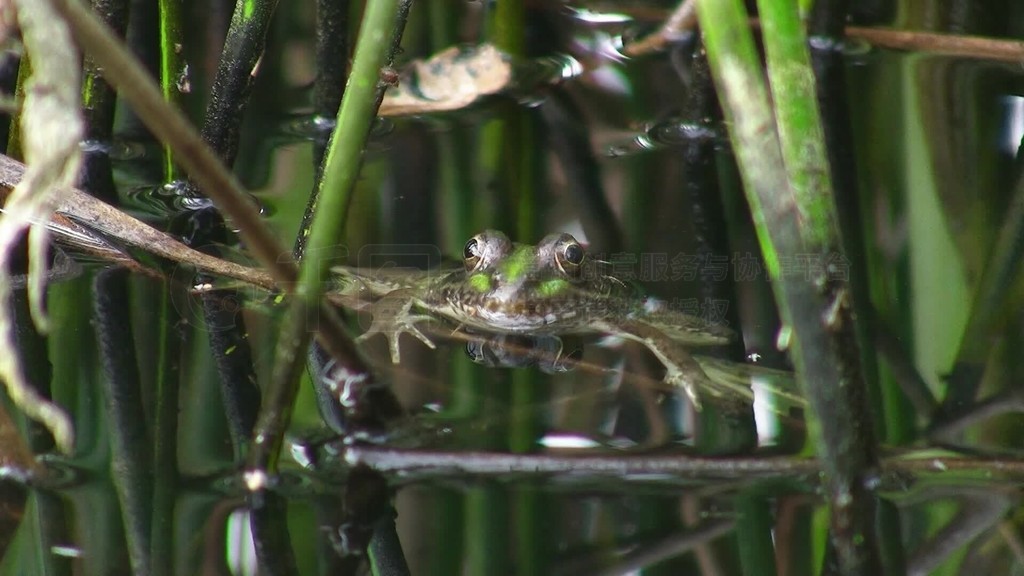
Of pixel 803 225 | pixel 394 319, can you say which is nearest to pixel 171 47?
pixel 394 319

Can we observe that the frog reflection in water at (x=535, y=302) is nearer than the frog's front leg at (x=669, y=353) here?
No

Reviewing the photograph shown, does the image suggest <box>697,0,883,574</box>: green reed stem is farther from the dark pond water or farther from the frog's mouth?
the frog's mouth

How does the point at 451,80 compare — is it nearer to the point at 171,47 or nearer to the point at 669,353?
the point at 171,47

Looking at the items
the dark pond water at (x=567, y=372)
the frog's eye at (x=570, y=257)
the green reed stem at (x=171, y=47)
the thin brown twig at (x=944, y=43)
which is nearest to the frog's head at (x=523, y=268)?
the frog's eye at (x=570, y=257)

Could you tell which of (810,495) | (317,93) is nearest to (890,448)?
(810,495)

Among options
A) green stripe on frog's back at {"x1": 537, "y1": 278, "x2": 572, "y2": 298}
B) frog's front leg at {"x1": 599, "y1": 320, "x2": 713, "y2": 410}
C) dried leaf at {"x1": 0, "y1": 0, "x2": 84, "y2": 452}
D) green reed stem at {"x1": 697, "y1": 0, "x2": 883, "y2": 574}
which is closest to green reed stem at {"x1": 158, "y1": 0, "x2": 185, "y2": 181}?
green stripe on frog's back at {"x1": 537, "y1": 278, "x2": 572, "y2": 298}

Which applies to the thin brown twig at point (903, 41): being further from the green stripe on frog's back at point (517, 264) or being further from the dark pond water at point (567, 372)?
the green stripe on frog's back at point (517, 264)
